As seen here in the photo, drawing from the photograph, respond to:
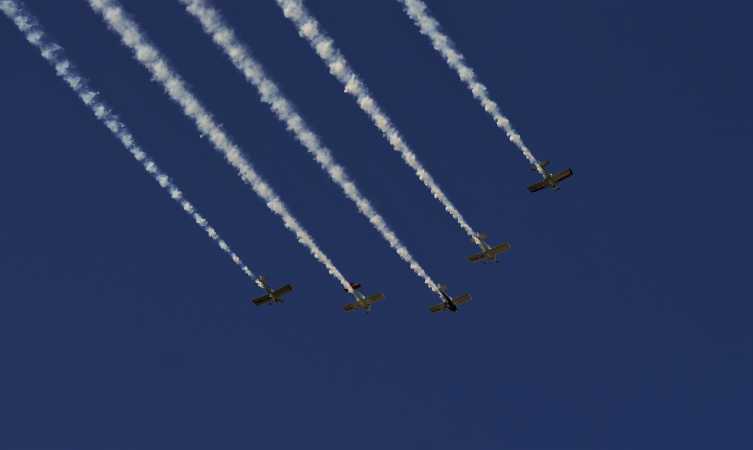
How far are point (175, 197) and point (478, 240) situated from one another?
17.5m

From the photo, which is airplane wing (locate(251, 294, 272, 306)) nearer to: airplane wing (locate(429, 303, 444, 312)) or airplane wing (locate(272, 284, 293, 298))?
airplane wing (locate(272, 284, 293, 298))

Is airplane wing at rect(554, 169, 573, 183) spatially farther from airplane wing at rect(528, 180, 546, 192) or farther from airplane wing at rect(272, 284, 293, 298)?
airplane wing at rect(272, 284, 293, 298)

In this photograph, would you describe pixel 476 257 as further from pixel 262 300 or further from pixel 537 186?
pixel 262 300

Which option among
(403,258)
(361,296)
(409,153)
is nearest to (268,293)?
(361,296)

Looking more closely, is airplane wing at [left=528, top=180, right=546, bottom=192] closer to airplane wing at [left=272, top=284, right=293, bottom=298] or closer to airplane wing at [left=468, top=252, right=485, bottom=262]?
airplane wing at [left=468, top=252, right=485, bottom=262]

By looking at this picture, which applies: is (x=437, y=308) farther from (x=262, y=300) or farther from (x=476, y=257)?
(x=262, y=300)

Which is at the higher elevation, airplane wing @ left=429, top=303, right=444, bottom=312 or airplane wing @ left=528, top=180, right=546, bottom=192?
airplane wing @ left=528, top=180, right=546, bottom=192

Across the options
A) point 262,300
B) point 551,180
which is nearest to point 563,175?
point 551,180

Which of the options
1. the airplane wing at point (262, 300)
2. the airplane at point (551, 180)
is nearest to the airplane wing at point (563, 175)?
the airplane at point (551, 180)

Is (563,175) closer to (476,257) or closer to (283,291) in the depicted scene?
(476,257)

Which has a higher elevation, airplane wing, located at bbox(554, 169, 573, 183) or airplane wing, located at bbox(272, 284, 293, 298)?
airplane wing, located at bbox(272, 284, 293, 298)

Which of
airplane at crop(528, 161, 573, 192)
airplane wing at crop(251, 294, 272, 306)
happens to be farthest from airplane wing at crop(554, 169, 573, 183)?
airplane wing at crop(251, 294, 272, 306)

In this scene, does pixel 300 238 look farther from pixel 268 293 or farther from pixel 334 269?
pixel 268 293

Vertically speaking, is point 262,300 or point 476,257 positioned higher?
point 262,300
